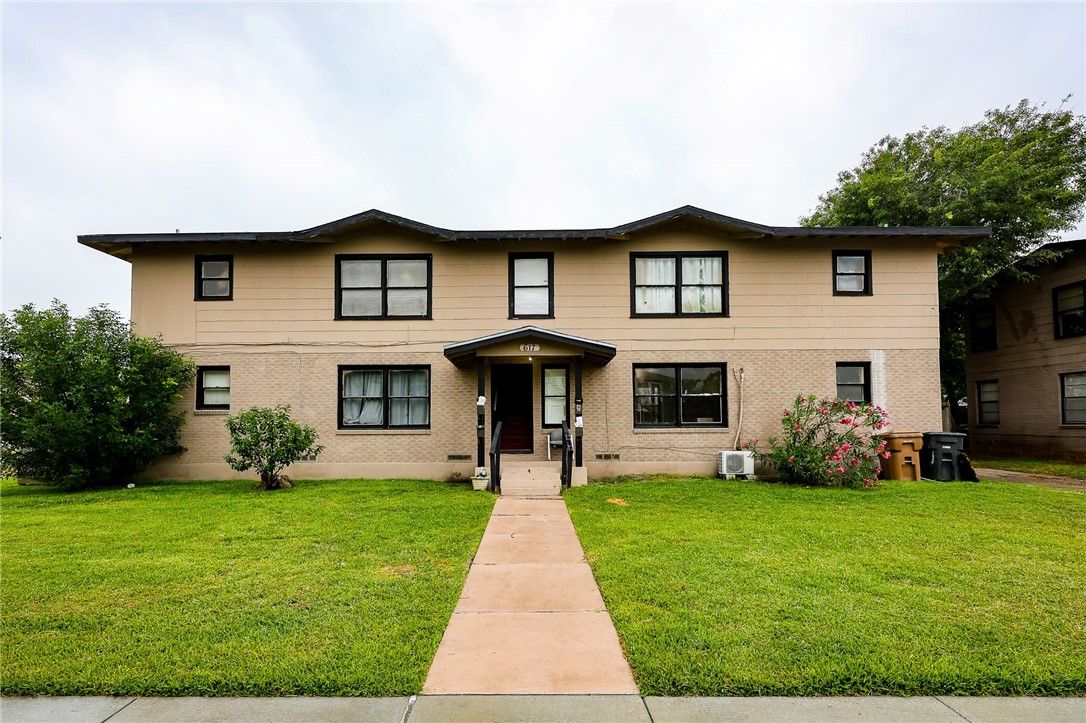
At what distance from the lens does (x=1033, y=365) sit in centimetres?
1717

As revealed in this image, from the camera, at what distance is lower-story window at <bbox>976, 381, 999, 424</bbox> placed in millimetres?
18797

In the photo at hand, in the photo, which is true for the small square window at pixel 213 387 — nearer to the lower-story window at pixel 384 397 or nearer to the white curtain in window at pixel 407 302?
the lower-story window at pixel 384 397

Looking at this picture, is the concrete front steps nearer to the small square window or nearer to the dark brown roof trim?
the dark brown roof trim

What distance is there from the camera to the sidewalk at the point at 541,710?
2998 millimetres

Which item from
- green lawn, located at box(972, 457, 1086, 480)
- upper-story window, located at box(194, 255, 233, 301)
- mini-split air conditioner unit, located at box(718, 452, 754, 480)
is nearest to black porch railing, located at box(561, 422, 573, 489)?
mini-split air conditioner unit, located at box(718, 452, 754, 480)

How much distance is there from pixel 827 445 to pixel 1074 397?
10.7 metres

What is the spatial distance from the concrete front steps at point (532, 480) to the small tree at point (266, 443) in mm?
4549

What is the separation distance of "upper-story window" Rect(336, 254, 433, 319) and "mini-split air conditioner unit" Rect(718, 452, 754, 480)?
26.5ft

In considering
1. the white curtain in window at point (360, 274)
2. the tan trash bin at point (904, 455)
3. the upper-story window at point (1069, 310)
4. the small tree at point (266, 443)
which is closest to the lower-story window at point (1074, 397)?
the upper-story window at point (1069, 310)

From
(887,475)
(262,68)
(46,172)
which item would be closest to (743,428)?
(887,475)

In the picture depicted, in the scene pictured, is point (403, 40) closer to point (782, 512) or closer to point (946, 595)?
point (782, 512)

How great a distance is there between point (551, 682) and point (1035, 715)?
2.82 meters

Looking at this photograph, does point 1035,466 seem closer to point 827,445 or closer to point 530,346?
point 827,445

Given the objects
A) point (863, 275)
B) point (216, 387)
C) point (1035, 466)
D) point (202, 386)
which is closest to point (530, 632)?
point (216, 387)
